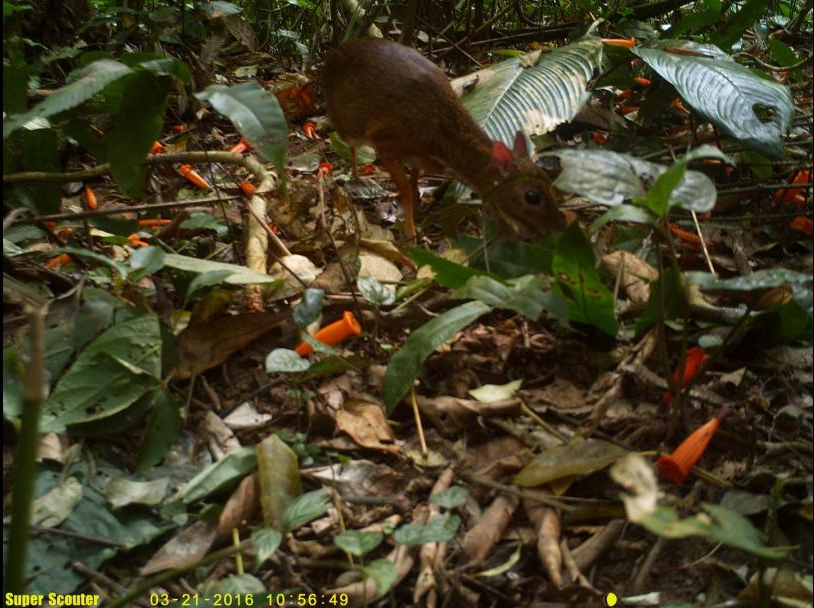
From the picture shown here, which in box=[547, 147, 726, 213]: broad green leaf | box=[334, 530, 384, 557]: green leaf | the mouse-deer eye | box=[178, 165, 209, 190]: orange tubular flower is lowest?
box=[178, 165, 209, 190]: orange tubular flower

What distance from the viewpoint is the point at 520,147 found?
3.54 meters

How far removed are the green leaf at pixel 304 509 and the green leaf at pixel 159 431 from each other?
473 millimetres

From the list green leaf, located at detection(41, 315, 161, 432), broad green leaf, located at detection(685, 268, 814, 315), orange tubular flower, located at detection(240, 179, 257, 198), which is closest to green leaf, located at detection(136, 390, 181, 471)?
green leaf, located at detection(41, 315, 161, 432)

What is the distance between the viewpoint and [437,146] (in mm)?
4270

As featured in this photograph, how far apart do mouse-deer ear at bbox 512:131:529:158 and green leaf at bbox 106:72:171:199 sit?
A: 1.56 meters

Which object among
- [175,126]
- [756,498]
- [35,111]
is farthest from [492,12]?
[756,498]

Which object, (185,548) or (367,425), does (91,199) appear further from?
(185,548)

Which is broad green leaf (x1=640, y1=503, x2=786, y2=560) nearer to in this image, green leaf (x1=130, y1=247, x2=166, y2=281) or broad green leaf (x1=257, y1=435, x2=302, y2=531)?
broad green leaf (x1=257, y1=435, x2=302, y2=531)

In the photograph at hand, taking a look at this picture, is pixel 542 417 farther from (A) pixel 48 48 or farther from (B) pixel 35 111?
(A) pixel 48 48

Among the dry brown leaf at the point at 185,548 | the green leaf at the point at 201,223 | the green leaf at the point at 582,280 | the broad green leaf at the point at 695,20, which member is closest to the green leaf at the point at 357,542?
the dry brown leaf at the point at 185,548

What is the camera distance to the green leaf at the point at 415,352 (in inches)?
85.9

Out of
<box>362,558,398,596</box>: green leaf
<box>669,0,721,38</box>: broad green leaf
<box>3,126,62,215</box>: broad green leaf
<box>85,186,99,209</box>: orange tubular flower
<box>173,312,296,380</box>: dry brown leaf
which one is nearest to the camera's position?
<box>362,558,398,596</box>: green leaf

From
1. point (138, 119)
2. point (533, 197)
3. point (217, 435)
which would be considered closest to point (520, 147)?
point (533, 197)

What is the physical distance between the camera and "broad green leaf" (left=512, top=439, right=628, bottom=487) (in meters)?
2.00
